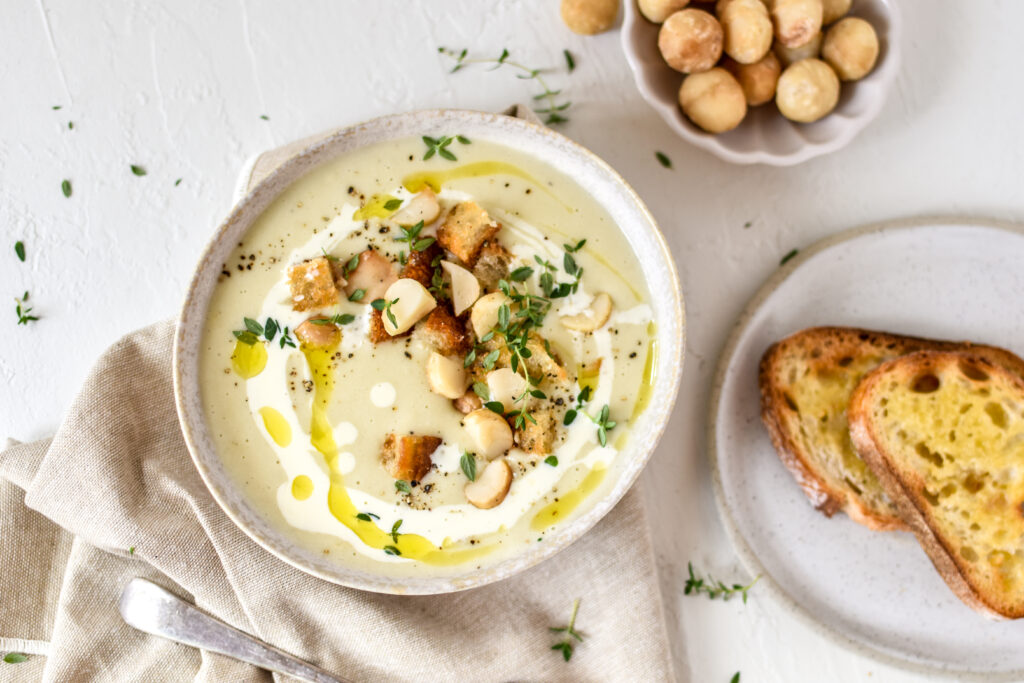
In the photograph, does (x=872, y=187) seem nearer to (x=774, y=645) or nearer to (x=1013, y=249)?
(x=1013, y=249)

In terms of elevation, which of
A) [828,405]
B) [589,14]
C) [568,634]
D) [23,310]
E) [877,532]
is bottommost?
[568,634]

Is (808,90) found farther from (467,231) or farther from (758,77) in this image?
(467,231)

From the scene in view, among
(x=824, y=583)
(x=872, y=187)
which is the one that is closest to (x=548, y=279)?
(x=872, y=187)

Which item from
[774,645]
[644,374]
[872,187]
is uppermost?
[872,187]

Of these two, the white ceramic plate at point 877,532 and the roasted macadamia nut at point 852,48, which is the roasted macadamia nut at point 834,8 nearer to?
the roasted macadamia nut at point 852,48

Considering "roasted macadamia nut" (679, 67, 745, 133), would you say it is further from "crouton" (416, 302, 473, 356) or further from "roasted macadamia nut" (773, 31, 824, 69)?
"crouton" (416, 302, 473, 356)

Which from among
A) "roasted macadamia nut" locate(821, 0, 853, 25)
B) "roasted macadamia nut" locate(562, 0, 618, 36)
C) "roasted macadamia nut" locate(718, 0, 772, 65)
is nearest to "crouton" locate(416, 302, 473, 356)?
"roasted macadamia nut" locate(562, 0, 618, 36)

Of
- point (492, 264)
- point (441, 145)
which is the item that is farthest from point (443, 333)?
point (441, 145)
